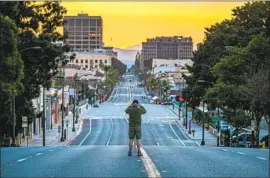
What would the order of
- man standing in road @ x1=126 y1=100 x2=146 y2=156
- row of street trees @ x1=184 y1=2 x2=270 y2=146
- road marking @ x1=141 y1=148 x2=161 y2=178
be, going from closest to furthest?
1. road marking @ x1=141 y1=148 x2=161 y2=178
2. man standing in road @ x1=126 y1=100 x2=146 y2=156
3. row of street trees @ x1=184 y1=2 x2=270 y2=146

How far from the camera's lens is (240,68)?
50344 mm

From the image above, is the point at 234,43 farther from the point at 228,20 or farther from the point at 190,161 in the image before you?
the point at 190,161

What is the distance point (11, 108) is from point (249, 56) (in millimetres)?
18845

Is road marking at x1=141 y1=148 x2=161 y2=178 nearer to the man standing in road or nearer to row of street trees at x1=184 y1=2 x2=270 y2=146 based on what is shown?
the man standing in road

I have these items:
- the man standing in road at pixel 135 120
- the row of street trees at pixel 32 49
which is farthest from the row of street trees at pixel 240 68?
the man standing in road at pixel 135 120

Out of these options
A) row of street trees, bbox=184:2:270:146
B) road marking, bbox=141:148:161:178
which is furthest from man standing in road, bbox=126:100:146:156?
row of street trees, bbox=184:2:270:146

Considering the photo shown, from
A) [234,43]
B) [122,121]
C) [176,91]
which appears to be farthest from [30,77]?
[176,91]

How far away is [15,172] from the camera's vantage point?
14.1m

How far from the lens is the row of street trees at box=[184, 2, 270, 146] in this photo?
146 ft

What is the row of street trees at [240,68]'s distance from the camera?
44438 mm

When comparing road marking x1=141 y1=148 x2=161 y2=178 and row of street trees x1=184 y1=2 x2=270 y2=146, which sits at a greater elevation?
row of street trees x1=184 y1=2 x2=270 y2=146

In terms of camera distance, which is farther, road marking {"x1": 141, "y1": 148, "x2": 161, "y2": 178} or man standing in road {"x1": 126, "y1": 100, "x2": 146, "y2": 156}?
man standing in road {"x1": 126, "y1": 100, "x2": 146, "y2": 156}

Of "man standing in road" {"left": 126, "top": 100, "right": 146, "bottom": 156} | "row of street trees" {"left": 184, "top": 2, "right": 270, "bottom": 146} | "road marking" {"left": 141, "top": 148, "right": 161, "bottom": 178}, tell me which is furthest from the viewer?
"row of street trees" {"left": 184, "top": 2, "right": 270, "bottom": 146}

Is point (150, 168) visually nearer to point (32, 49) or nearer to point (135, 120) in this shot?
point (135, 120)
